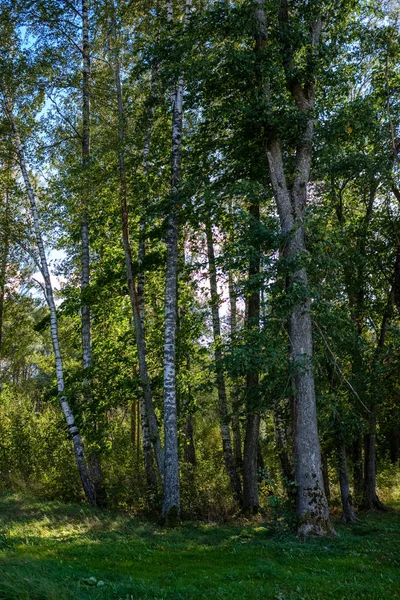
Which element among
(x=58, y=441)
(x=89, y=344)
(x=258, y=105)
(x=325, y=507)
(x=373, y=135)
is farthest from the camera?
(x=58, y=441)

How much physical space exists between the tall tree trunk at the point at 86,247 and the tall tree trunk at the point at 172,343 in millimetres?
3003

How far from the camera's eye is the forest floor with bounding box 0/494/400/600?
6012 millimetres

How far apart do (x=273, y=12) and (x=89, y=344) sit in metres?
11.0

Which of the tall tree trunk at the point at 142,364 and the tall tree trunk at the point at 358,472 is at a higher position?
the tall tree trunk at the point at 142,364

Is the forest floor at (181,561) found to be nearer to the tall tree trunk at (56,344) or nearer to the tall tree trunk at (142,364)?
the tall tree trunk at (56,344)

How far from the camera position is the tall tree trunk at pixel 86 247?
596 inches

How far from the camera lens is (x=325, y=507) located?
Answer: 10391mm

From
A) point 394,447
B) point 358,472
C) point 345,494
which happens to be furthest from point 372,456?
point 394,447

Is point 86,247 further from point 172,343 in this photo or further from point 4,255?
point 172,343

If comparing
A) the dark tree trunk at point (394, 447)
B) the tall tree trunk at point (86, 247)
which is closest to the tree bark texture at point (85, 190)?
the tall tree trunk at point (86, 247)

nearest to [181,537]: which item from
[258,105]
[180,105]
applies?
[258,105]

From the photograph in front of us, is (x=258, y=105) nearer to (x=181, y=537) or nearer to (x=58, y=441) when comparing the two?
(x=181, y=537)

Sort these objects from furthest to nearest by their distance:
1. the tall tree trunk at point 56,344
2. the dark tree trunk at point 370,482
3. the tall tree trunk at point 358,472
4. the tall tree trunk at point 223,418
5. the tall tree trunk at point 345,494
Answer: the tall tree trunk at point 358,472, the dark tree trunk at point 370,482, the tall tree trunk at point 223,418, the tall tree trunk at point 56,344, the tall tree trunk at point 345,494

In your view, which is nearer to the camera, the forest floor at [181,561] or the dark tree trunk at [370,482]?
the forest floor at [181,561]
